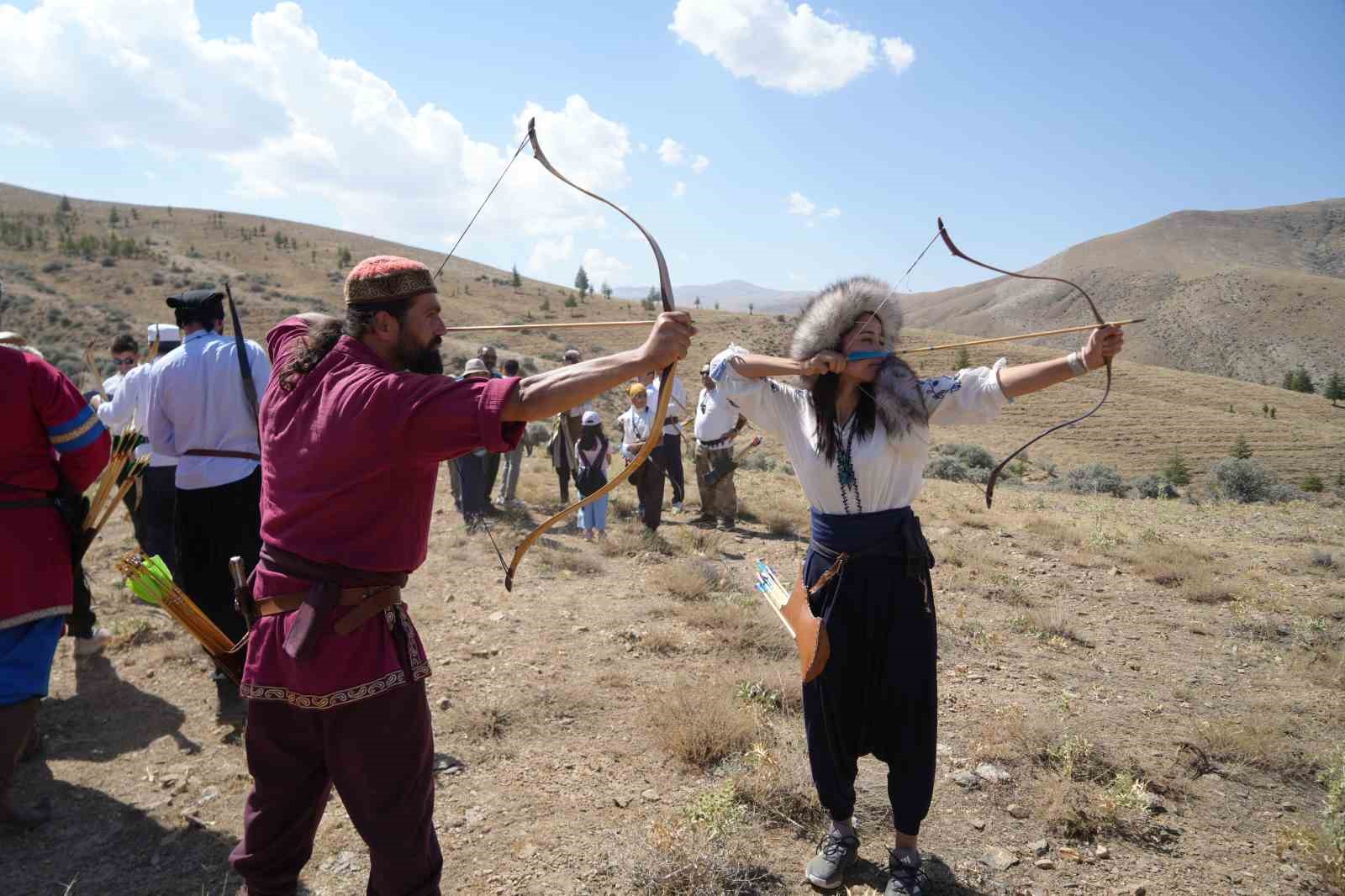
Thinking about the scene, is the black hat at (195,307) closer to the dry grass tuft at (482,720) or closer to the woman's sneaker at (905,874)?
the dry grass tuft at (482,720)

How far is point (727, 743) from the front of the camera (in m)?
4.05

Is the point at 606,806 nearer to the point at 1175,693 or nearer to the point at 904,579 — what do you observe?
the point at 904,579

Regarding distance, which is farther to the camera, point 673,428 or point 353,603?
point 673,428

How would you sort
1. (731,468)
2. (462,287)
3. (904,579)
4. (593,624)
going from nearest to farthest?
(904,579), (593,624), (731,468), (462,287)

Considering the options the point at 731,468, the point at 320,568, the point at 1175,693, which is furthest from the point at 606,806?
the point at 731,468

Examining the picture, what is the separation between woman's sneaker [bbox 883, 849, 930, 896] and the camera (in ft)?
9.58

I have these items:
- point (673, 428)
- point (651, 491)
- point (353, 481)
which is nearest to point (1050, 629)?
point (651, 491)

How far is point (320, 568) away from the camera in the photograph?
205cm

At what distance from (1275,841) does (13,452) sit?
215 inches

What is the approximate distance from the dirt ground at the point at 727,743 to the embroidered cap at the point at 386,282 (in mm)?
2369

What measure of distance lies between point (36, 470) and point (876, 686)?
3.39 meters

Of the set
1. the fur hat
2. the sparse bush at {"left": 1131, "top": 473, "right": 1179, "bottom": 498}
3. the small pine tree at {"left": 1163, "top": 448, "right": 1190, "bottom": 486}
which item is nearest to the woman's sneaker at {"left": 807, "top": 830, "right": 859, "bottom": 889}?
the fur hat

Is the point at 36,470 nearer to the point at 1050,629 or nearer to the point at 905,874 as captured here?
the point at 905,874

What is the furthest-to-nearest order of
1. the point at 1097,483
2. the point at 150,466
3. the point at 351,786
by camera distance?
the point at 1097,483, the point at 150,466, the point at 351,786
